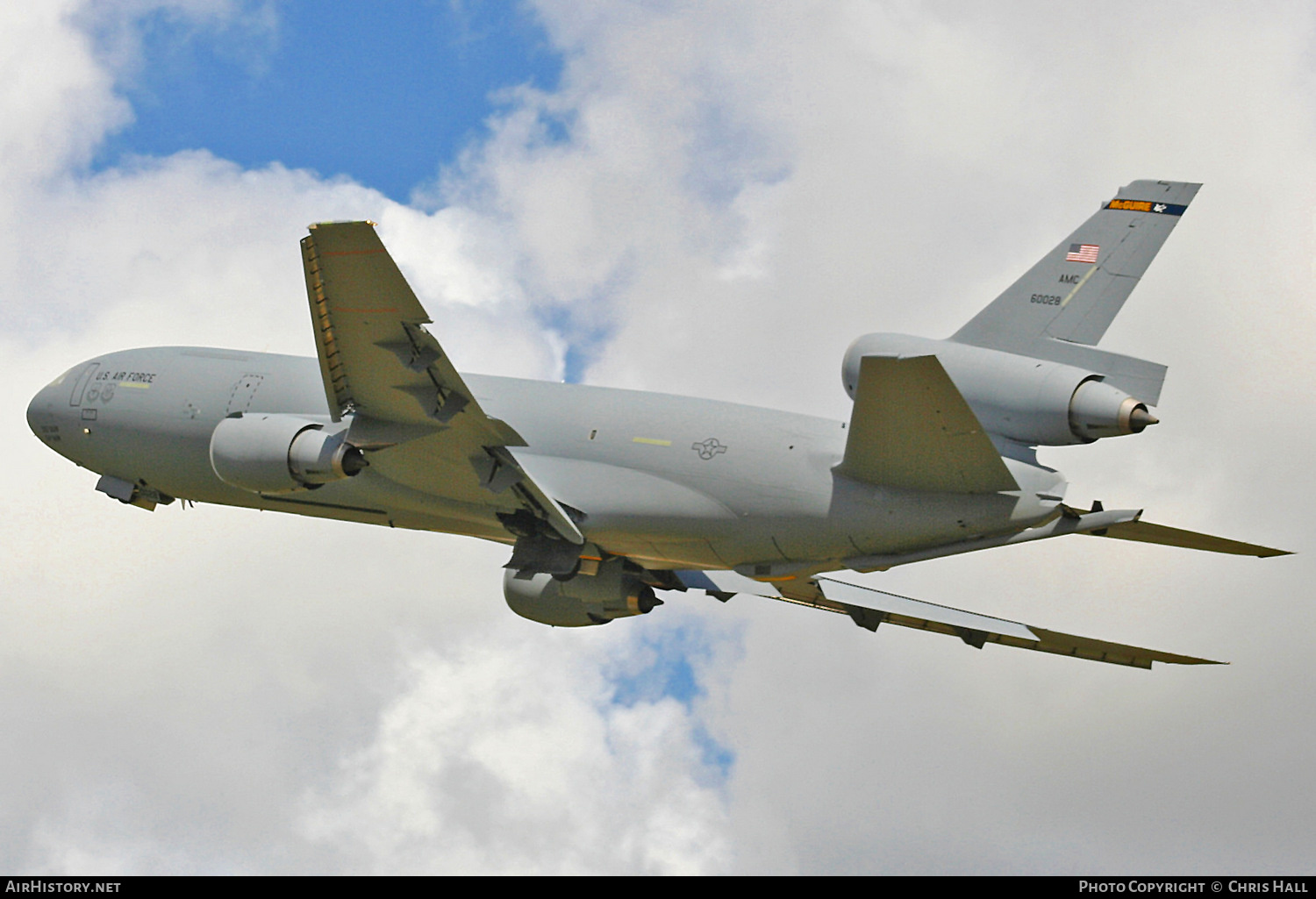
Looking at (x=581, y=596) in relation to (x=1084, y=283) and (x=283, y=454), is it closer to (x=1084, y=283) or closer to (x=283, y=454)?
(x=283, y=454)

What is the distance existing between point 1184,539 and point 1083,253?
4.50 m

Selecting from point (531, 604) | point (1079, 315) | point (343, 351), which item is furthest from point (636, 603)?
point (1079, 315)

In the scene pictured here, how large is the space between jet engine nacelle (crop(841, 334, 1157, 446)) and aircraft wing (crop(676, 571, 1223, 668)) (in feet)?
24.8

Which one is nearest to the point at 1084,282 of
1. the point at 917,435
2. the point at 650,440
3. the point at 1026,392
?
the point at 1026,392

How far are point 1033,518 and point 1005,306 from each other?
3.23m

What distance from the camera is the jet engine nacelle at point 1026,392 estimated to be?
2136 centimetres

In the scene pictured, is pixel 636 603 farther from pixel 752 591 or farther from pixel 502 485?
pixel 502 485

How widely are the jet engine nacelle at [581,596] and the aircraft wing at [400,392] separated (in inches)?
97.0

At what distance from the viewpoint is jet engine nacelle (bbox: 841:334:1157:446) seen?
2136 cm

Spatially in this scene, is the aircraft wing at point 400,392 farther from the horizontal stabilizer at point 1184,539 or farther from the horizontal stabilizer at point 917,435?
the horizontal stabilizer at point 1184,539

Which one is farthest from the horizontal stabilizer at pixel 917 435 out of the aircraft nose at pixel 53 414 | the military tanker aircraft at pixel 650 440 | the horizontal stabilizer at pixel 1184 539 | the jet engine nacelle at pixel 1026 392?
the aircraft nose at pixel 53 414

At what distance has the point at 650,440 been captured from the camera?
25078 mm

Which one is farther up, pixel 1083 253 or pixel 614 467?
pixel 1083 253

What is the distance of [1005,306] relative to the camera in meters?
23.4
